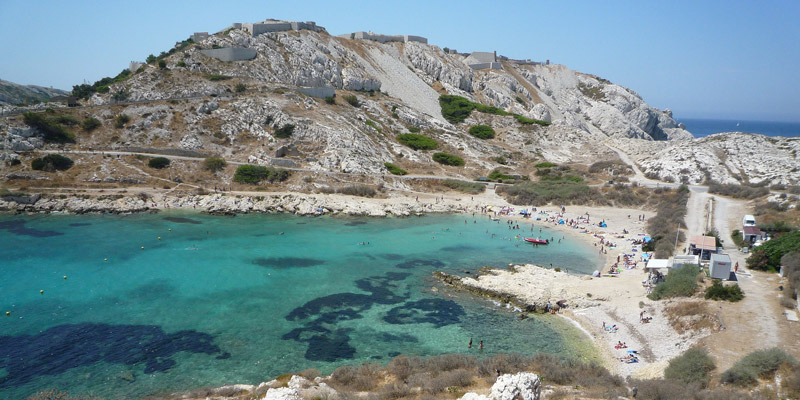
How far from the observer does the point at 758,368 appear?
53.9 ft

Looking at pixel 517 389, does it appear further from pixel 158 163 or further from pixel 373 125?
pixel 373 125

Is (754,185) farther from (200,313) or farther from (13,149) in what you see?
(13,149)

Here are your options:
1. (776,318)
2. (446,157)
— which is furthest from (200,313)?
(446,157)

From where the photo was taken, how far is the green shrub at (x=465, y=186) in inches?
2419

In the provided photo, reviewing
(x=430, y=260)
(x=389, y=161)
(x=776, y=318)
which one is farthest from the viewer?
(x=389, y=161)

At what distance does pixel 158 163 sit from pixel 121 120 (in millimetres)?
10669

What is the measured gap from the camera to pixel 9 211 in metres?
47.4

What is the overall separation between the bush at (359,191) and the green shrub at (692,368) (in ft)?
138

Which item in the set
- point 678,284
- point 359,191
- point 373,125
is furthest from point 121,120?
point 678,284

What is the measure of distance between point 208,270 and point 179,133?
3582 centimetres

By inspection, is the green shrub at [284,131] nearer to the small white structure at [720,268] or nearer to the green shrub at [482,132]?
the green shrub at [482,132]

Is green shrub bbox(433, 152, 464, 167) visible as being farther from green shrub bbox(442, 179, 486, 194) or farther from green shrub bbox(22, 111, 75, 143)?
green shrub bbox(22, 111, 75, 143)

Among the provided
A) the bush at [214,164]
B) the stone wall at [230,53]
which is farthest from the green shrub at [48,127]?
the stone wall at [230,53]

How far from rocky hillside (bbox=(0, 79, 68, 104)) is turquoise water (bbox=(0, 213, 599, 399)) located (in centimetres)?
10395
